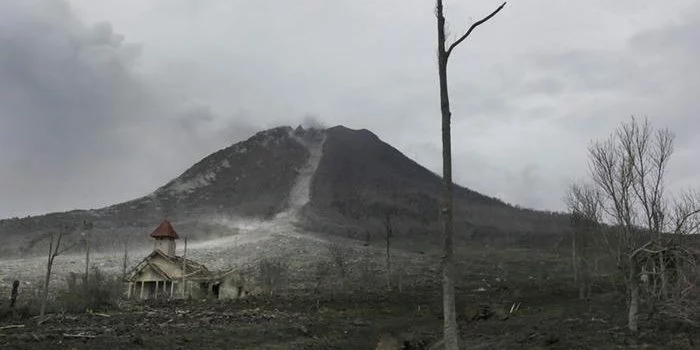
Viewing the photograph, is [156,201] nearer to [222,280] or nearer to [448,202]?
[222,280]

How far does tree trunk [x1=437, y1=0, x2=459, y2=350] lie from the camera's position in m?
13.9

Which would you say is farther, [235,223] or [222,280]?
[235,223]

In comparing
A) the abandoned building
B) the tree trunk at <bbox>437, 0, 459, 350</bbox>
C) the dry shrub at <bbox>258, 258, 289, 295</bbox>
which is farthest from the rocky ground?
the tree trunk at <bbox>437, 0, 459, 350</bbox>

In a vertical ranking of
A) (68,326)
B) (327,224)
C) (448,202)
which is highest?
(327,224)

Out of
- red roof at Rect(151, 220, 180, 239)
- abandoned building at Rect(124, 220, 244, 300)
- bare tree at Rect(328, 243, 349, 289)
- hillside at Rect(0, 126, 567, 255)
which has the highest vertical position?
hillside at Rect(0, 126, 567, 255)

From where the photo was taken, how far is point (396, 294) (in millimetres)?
58969

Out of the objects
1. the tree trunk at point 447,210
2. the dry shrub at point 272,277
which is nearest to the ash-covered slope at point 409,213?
the dry shrub at point 272,277

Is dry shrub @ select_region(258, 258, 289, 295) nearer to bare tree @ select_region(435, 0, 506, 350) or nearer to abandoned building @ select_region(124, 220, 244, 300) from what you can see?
abandoned building @ select_region(124, 220, 244, 300)

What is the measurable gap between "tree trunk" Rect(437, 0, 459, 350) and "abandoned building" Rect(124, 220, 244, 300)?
5352cm

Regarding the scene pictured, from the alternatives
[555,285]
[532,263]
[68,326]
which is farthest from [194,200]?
[68,326]

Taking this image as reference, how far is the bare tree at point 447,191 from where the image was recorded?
13930 millimetres

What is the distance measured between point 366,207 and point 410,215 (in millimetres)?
12152

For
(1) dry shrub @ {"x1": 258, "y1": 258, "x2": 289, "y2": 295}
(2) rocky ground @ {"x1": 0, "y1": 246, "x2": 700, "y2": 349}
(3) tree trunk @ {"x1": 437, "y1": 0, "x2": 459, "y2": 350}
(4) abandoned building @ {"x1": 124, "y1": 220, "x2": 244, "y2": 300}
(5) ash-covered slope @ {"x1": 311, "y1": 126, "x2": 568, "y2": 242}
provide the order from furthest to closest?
(5) ash-covered slope @ {"x1": 311, "y1": 126, "x2": 568, "y2": 242} < (1) dry shrub @ {"x1": 258, "y1": 258, "x2": 289, "y2": 295} < (4) abandoned building @ {"x1": 124, "y1": 220, "x2": 244, "y2": 300} < (2) rocky ground @ {"x1": 0, "y1": 246, "x2": 700, "y2": 349} < (3) tree trunk @ {"x1": 437, "y1": 0, "x2": 459, "y2": 350}

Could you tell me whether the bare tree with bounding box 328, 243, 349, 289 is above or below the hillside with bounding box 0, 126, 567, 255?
below
